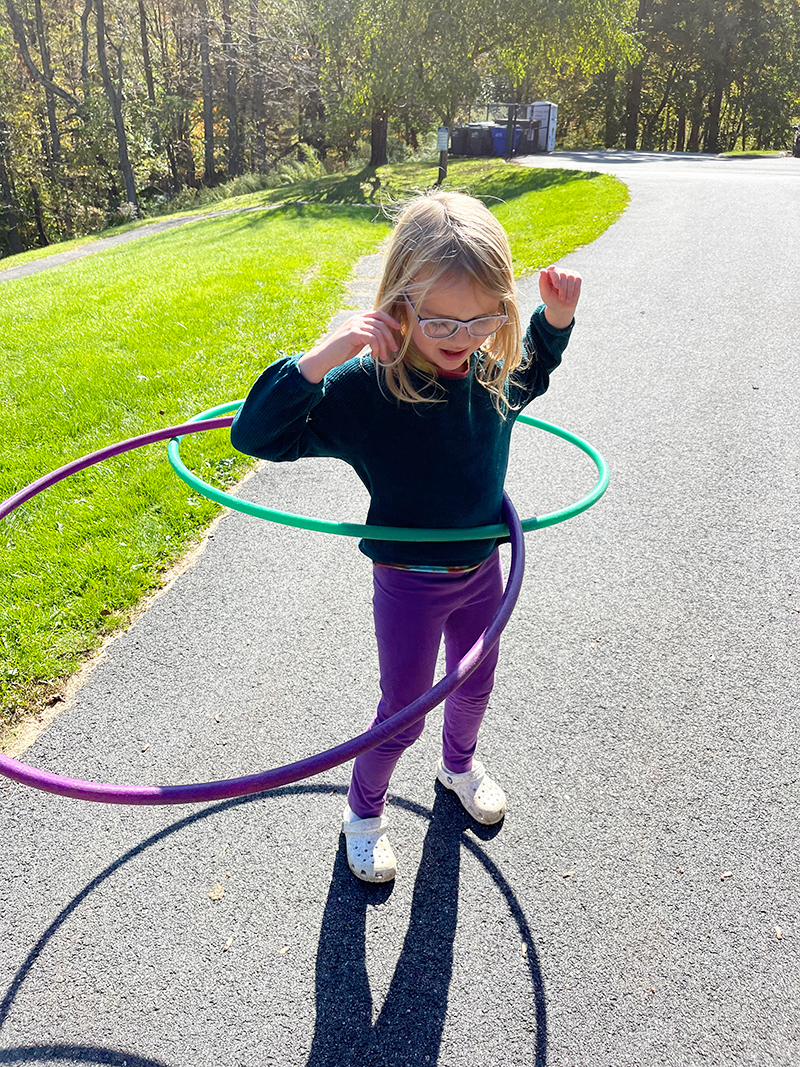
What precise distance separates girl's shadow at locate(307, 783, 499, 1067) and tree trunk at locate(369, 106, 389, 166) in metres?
20.6

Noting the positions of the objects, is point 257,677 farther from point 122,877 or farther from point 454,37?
point 454,37

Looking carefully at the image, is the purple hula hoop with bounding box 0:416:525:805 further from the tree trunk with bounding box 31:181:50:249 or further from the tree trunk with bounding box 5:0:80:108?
the tree trunk with bounding box 31:181:50:249

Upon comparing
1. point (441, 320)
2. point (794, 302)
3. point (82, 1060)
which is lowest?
point (82, 1060)

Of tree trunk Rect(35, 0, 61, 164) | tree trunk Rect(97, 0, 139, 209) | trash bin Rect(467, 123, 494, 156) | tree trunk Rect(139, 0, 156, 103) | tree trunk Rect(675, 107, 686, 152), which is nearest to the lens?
trash bin Rect(467, 123, 494, 156)

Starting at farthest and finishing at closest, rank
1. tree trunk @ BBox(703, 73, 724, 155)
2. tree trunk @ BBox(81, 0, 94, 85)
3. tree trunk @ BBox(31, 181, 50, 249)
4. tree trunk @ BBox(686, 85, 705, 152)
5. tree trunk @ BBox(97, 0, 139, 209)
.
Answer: tree trunk @ BBox(686, 85, 705, 152), tree trunk @ BBox(703, 73, 724, 155), tree trunk @ BBox(31, 181, 50, 249), tree trunk @ BBox(81, 0, 94, 85), tree trunk @ BBox(97, 0, 139, 209)

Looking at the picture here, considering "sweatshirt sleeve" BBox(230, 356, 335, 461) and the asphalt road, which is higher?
"sweatshirt sleeve" BBox(230, 356, 335, 461)

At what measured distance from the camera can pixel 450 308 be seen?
1783mm

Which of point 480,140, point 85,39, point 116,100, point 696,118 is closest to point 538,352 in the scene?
point 480,140

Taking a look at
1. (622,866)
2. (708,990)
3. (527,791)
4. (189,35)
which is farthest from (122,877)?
(189,35)

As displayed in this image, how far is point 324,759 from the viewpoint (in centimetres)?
173

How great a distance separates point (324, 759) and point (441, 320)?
1033mm

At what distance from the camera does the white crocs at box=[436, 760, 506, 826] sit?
2.67 metres

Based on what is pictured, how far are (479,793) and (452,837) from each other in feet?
0.57

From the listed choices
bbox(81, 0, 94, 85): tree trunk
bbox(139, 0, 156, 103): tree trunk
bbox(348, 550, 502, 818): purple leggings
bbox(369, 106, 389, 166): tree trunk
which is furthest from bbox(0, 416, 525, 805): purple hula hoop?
bbox(139, 0, 156, 103): tree trunk
